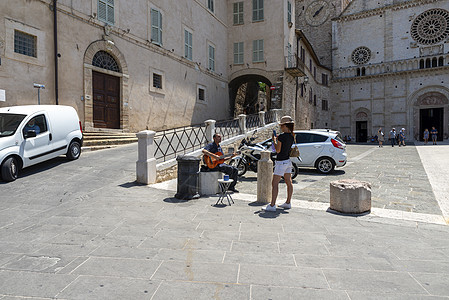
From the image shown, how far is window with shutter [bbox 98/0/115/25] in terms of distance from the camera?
12723 mm

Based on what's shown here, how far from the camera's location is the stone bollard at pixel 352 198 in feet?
16.1

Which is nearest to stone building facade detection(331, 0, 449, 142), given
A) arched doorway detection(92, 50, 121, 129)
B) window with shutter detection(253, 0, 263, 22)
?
window with shutter detection(253, 0, 263, 22)

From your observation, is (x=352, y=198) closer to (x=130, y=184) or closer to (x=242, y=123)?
(x=130, y=184)

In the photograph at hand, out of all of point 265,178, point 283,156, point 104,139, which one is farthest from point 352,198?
point 104,139

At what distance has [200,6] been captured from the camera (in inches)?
768

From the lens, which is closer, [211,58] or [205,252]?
[205,252]

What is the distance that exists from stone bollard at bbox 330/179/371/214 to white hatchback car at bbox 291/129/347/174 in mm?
4578

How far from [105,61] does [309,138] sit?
9.80 m

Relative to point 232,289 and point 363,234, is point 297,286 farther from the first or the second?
point 363,234

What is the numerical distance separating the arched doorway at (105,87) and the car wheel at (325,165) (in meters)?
9.27

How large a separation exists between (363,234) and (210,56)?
1921cm

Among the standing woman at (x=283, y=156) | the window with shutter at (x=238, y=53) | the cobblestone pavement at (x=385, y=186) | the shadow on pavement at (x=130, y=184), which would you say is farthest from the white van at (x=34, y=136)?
the window with shutter at (x=238, y=53)

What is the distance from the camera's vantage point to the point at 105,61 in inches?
520

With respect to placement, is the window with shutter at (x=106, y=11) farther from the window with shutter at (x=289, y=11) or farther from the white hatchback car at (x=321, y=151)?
the window with shutter at (x=289, y=11)
